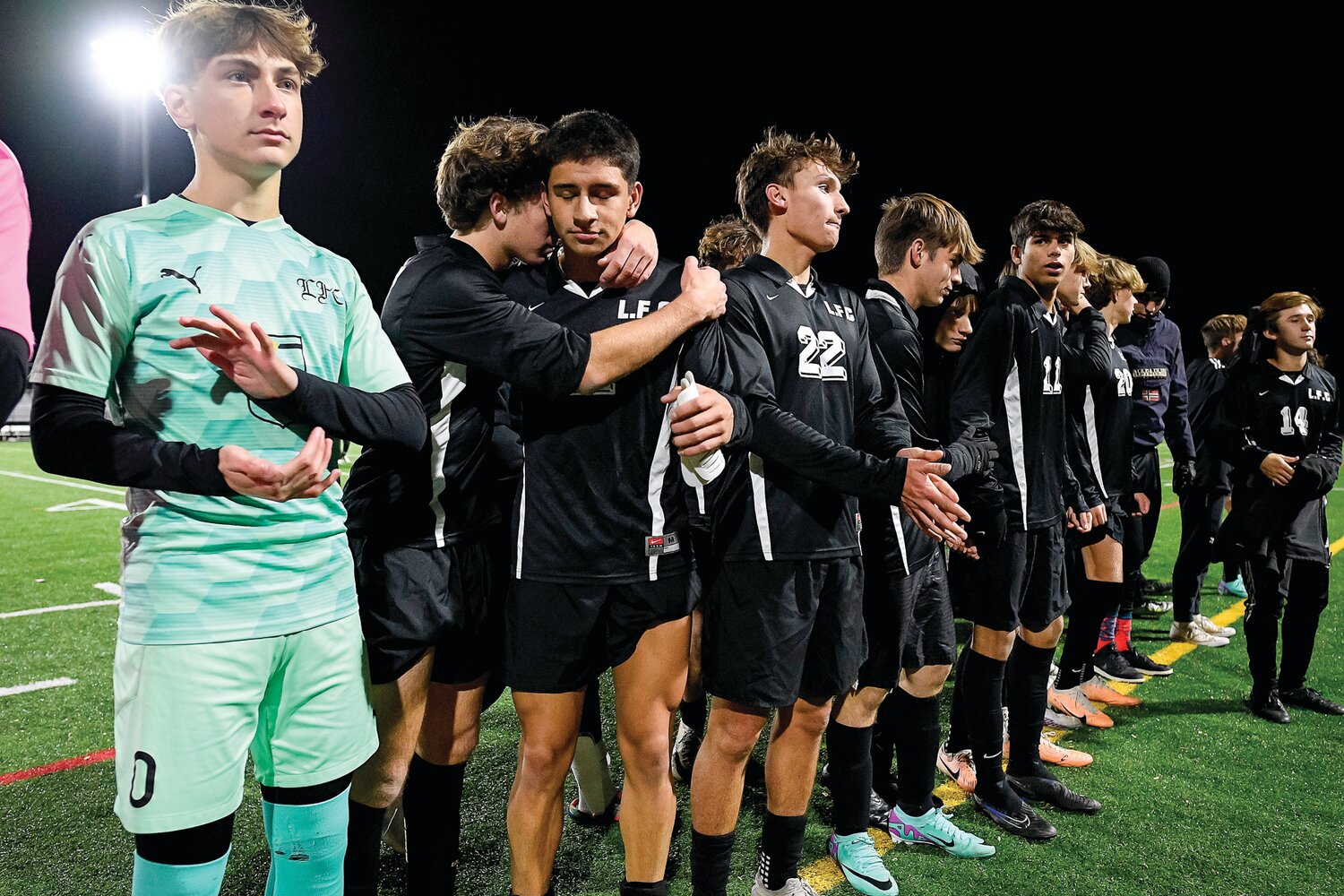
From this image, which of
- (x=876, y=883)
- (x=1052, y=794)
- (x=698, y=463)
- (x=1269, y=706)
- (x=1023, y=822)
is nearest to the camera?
(x=698, y=463)

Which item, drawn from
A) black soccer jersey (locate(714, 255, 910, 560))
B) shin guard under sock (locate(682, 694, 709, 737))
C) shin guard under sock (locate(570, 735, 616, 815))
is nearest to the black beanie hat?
black soccer jersey (locate(714, 255, 910, 560))

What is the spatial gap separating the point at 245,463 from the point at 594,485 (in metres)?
0.92

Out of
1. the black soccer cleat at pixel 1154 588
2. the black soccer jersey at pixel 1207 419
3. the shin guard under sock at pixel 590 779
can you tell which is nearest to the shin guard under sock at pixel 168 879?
the shin guard under sock at pixel 590 779

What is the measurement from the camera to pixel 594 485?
2.19 metres

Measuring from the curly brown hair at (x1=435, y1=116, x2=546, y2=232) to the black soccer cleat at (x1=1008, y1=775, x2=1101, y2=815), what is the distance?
2.95m

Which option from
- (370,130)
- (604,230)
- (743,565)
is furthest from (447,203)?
(370,130)

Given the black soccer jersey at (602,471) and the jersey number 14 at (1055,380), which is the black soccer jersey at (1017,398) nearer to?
the jersey number 14 at (1055,380)

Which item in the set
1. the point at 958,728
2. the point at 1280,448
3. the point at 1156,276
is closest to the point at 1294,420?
the point at 1280,448

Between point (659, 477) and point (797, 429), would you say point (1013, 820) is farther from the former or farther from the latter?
point (659, 477)

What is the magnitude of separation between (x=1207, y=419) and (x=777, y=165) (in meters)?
3.88

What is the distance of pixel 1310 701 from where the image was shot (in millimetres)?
4504

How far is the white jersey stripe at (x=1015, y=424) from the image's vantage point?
3.27 meters

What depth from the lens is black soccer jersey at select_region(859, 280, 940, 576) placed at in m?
2.86

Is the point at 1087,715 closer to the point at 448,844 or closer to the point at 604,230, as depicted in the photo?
the point at 448,844
